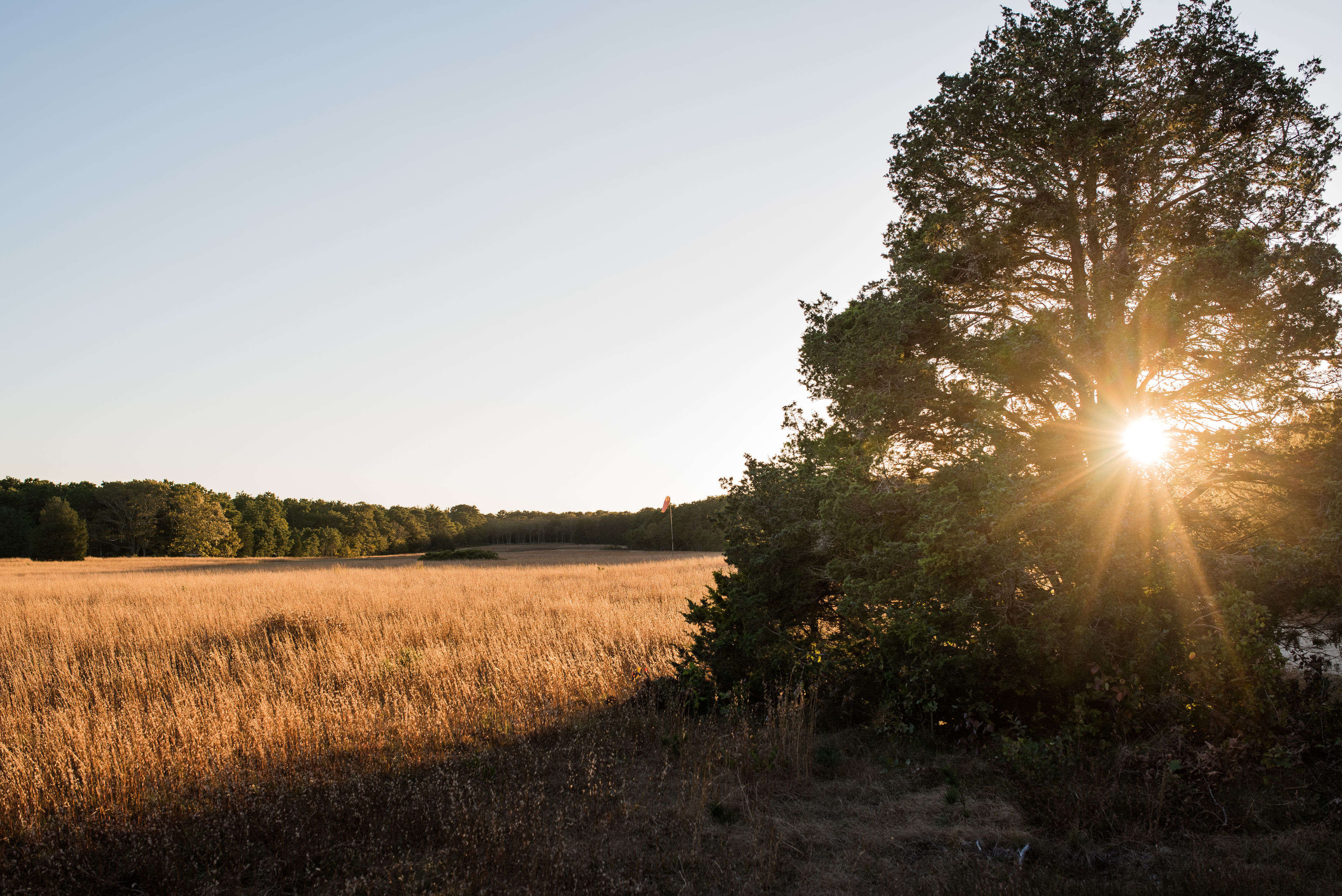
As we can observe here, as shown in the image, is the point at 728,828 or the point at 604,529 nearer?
the point at 728,828

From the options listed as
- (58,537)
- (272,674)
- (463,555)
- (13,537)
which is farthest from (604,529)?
(272,674)

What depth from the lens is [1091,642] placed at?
18.3 ft

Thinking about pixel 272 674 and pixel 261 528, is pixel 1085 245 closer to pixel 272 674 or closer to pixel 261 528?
pixel 272 674

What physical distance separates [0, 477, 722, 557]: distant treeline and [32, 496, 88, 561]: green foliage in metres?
0.67

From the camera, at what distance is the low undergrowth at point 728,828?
389 cm

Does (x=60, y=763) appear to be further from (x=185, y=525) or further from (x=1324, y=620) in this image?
(x=185, y=525)

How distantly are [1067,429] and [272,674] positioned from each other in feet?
35.6

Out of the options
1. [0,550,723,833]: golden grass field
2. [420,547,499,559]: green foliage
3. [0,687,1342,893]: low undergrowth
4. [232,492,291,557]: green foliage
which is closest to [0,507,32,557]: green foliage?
[232,492,291,557]: green foliage

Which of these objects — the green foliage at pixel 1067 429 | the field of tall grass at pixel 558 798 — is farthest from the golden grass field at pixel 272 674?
the green foliage at pixel 1067 429

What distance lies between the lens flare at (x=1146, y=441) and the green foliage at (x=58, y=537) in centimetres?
7484

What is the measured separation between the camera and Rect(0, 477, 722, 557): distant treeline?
69.8 meters

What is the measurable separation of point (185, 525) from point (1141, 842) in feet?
285

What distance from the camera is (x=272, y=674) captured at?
30.0 feet

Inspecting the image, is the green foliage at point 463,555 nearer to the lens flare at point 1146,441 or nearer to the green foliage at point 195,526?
the green foliage at point 195,526
